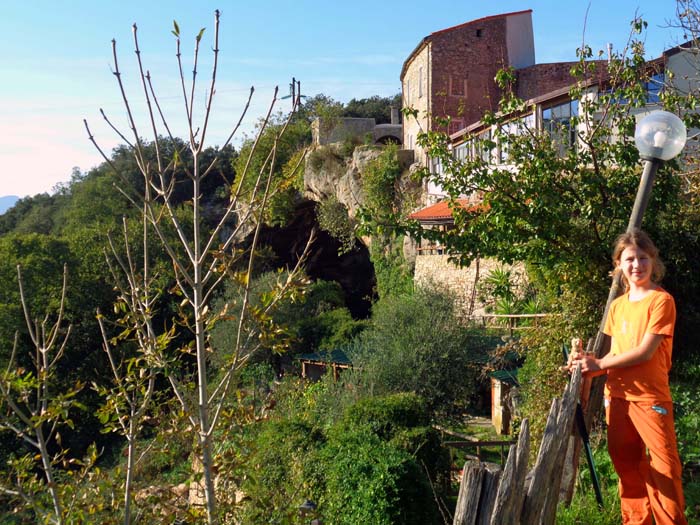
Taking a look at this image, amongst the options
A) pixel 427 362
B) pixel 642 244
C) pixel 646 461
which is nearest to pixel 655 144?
pixel 642 244

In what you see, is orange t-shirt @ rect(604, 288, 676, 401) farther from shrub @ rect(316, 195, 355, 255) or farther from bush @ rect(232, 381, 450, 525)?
shrub @ rect(316, 195, 355, 255)

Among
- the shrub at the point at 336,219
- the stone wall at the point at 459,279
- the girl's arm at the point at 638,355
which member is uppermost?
the shrub at the point at 336,219

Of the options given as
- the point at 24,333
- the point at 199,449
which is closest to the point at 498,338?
the point at 199,449

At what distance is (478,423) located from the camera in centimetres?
1533

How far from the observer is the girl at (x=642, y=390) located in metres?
3.56

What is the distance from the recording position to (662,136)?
4.47 meters

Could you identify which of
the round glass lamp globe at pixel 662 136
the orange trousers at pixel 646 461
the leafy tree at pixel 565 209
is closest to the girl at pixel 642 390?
the orange trousers at pixel 646 461

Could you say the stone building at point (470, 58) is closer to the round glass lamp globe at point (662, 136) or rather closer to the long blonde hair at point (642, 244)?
the round glass lamp globe at point (662, 136)

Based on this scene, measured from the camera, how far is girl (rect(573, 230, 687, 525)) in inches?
140

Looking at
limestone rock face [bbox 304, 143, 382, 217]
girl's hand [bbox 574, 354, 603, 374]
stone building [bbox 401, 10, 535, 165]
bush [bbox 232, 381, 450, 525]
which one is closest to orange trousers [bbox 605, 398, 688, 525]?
girl's hand [bbox 574, 354, 603, 374]

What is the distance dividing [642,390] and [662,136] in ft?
5.89

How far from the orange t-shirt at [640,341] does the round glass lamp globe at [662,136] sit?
48.7 inches

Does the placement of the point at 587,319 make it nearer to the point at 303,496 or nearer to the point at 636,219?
the point at 636,219

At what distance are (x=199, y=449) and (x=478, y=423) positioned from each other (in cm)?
1242
